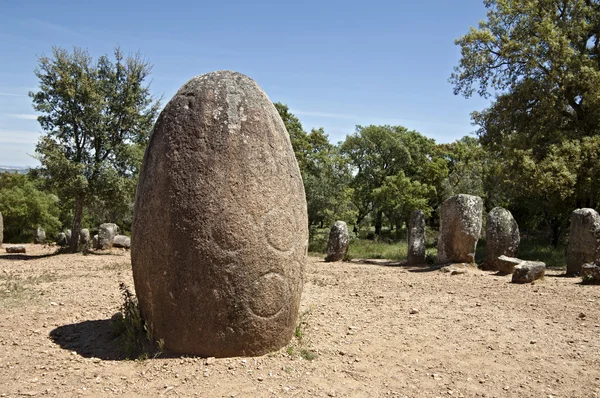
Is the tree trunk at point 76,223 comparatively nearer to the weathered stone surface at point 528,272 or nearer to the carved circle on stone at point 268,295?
the carved circle on stone at point 268,295

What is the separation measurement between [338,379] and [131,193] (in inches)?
550

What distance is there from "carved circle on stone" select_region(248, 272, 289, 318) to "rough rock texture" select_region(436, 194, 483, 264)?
10167mm

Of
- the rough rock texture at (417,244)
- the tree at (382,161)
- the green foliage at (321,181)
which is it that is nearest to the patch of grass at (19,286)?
the rough rock texture at (417,244)

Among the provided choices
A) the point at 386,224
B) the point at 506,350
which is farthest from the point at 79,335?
the point at 386,224

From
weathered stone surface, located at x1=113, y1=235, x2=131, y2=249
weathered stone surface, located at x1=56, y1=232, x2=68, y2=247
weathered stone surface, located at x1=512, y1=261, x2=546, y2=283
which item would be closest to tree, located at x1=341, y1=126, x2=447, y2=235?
weathered stone surface, located at x1=113, y1=235, x2=131, y2=249

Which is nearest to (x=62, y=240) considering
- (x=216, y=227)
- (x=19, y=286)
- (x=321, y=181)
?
(x=321, y=181)

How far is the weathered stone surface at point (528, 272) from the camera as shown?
11.1 m

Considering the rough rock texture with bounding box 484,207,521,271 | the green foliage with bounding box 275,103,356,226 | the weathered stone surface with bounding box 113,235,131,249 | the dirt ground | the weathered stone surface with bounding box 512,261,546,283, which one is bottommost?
the dirt ground

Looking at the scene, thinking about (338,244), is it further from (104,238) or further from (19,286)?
(19,286)

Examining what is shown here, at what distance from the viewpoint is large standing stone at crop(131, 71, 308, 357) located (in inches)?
198

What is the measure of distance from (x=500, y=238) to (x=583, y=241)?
222 centimetres

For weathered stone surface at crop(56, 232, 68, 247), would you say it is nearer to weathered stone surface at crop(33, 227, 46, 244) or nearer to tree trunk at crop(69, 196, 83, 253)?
weathered stone surface at crop(33, 227, 46, 244)

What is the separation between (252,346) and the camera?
5.21 metres

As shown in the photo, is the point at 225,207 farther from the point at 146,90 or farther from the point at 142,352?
the point at 146,90
